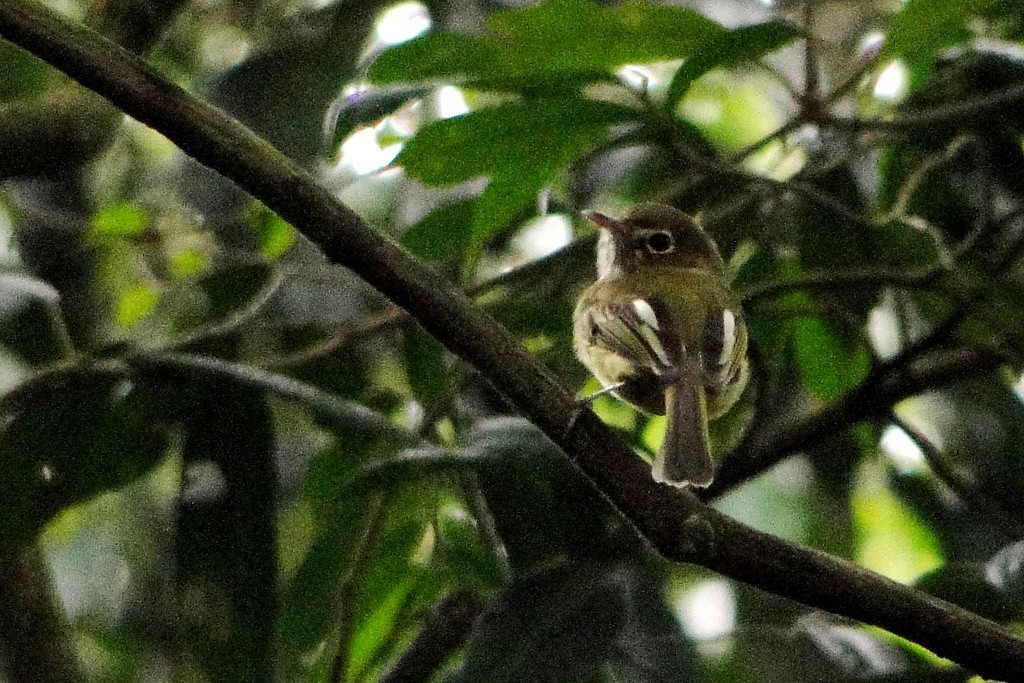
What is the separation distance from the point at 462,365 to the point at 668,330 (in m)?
0.40

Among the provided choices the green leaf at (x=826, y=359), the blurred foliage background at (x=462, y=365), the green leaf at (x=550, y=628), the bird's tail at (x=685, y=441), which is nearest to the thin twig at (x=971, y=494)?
the blurred foliage background at (x=462, y=365)

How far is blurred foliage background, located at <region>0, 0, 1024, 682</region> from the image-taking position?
2.23m

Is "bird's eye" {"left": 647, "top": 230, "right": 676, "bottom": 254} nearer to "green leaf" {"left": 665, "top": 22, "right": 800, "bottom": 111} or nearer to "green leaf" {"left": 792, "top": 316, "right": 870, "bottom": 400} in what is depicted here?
"green leaf" {"left": 792, "top": 316, "right": 870, "bottom": 400}

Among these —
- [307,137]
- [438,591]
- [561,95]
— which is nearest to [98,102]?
[307,137]

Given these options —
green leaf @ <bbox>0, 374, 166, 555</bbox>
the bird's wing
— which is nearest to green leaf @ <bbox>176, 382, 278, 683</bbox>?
green leaf @ <bbox>0, 374, 166, 555</bbox>

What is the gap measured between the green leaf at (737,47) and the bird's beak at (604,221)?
54cm

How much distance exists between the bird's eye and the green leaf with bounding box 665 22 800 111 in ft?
2.50

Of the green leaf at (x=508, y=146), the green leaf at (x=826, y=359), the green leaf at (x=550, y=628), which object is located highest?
the green leaf at (x=508, y=146)

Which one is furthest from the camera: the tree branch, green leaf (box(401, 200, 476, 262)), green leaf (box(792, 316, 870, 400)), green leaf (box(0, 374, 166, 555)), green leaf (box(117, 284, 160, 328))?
green leaf (box(117, 284, 160, 328))

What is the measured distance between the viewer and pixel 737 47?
2180 millimetres

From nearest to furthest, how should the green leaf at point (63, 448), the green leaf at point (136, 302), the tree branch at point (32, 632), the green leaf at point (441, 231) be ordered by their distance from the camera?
the green leaf at point (63, 448) < the tree branch at point (32, 632) < the green leaf at point (441, 231) < the green leaf at point (136, 302)

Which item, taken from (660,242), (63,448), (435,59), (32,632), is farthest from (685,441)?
(32,632)

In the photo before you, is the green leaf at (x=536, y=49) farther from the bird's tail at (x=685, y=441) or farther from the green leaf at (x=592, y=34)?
the bird's tail at (x=685, y=441)

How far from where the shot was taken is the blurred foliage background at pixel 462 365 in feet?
7.33
